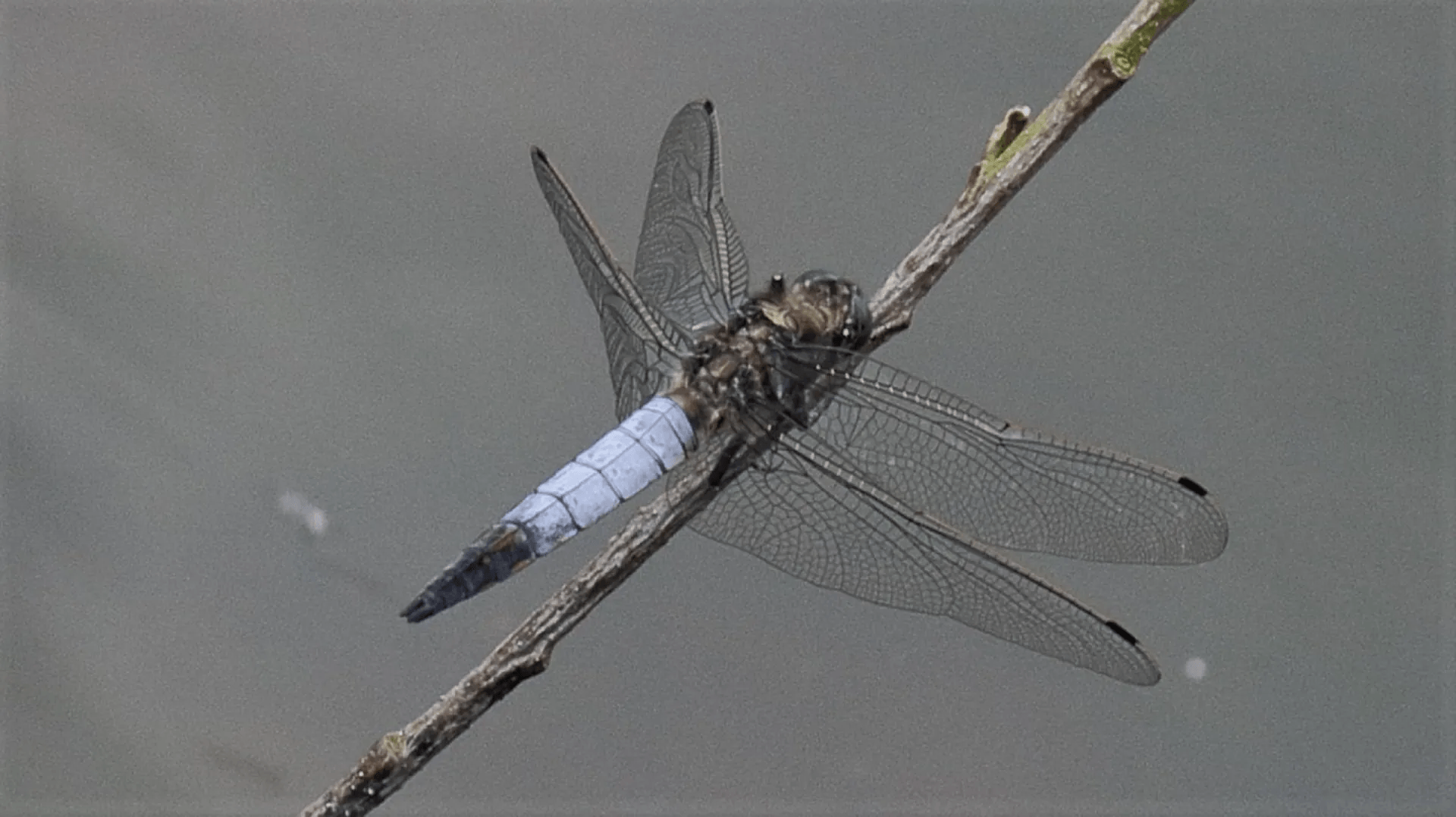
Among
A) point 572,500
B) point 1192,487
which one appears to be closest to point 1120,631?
point 1192,487

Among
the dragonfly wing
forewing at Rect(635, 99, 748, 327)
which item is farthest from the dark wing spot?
forewing at Rect(635, 99, 748, 327)

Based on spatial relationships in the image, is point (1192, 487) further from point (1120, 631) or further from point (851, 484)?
point (851, 484)

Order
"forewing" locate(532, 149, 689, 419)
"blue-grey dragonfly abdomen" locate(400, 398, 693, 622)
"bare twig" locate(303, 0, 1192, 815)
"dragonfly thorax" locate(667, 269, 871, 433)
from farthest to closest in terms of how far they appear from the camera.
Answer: "forewing" locate(532, 149, 689, 419) → "dragonfly thorax" locate(667, 269, 871, 433) → "bare twig" locate(303, 0, 1192, 815) → "blue-grey dragonfly abdomen" locate(400, 398, 693, 622)

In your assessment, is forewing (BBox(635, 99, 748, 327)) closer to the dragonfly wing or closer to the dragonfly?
the dragonfly

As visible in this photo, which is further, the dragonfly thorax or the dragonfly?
the dragonfly thorax

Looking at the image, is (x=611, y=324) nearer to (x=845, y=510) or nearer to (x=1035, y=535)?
(x=845, y=510)

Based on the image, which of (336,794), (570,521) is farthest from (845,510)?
(336,794)
